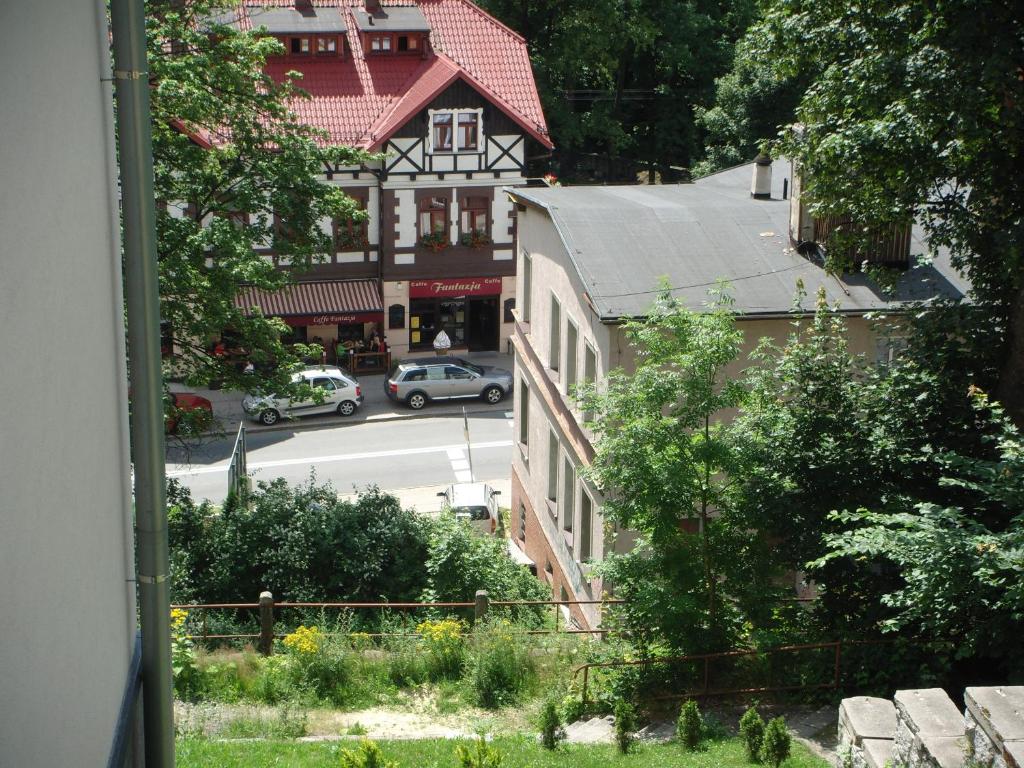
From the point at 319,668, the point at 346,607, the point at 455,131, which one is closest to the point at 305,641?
the point at 319,668

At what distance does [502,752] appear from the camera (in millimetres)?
12281

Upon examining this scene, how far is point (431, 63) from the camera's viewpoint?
131ft

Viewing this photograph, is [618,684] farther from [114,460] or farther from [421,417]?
[421,417]

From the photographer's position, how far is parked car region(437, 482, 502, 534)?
27766mm

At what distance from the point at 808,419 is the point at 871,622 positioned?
2.45 meters

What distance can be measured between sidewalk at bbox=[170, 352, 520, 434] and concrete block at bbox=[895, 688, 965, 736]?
92.2ft

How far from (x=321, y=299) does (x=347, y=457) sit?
739 centimetres

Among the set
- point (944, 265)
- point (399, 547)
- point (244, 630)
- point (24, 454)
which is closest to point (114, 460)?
point (24, 454)

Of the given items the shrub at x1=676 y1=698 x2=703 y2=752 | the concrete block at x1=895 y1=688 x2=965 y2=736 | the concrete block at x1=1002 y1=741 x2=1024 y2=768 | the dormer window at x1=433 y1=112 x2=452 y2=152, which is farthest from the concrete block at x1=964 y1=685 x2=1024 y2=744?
the dormer window at x1=433 y1=112 x2=452 y2=152

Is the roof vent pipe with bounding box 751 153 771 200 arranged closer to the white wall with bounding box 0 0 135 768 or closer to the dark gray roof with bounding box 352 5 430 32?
the white wall with bounding box 0 0 135 768

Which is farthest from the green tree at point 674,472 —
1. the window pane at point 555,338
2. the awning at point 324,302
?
the awning at point 324,302

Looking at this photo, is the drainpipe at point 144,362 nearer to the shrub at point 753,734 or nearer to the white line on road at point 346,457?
the shrub at point 753,734

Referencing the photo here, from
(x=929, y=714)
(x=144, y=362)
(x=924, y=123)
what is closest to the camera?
(x=144, y=362)

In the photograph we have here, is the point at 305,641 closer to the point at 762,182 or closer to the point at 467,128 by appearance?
the point at 762,182
